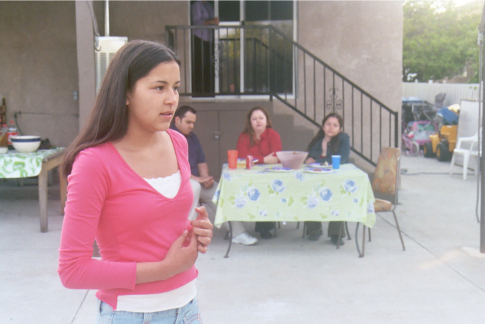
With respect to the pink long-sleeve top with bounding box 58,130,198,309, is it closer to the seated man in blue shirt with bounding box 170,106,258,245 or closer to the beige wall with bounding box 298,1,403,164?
the seated man in blue shirt with bounding box 170,106,258,245

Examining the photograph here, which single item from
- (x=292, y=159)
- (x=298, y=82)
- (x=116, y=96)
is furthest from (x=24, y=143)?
(x=116, y=96)

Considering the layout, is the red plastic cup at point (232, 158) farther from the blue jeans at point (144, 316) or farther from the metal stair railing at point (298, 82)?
the blue jeans at point (144, 316)

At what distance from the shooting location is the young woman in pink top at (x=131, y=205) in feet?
4.29

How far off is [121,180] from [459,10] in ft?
103

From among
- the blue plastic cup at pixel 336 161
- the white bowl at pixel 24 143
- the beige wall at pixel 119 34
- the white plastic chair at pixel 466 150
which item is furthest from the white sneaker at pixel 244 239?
the white plastic chair at pixel 466 150

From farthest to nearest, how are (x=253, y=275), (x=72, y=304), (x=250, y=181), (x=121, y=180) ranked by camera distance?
1. (x=250, y=181)
2. (x=253, y=275)
3. (x=72, y=304)
4. (x=121, y=180)

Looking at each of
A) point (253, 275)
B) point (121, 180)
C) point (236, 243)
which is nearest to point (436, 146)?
point (236, 243)

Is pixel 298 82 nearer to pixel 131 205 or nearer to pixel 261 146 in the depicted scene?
pixel 261 146

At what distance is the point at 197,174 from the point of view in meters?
5.90

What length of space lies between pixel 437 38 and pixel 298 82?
74.4 feet

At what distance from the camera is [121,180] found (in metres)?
1.36

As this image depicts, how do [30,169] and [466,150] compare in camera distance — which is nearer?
[30,169]

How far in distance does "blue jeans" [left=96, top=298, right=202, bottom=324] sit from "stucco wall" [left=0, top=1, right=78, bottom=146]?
24.1 ft

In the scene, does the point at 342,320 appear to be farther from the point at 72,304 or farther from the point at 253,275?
the point at 72,304
